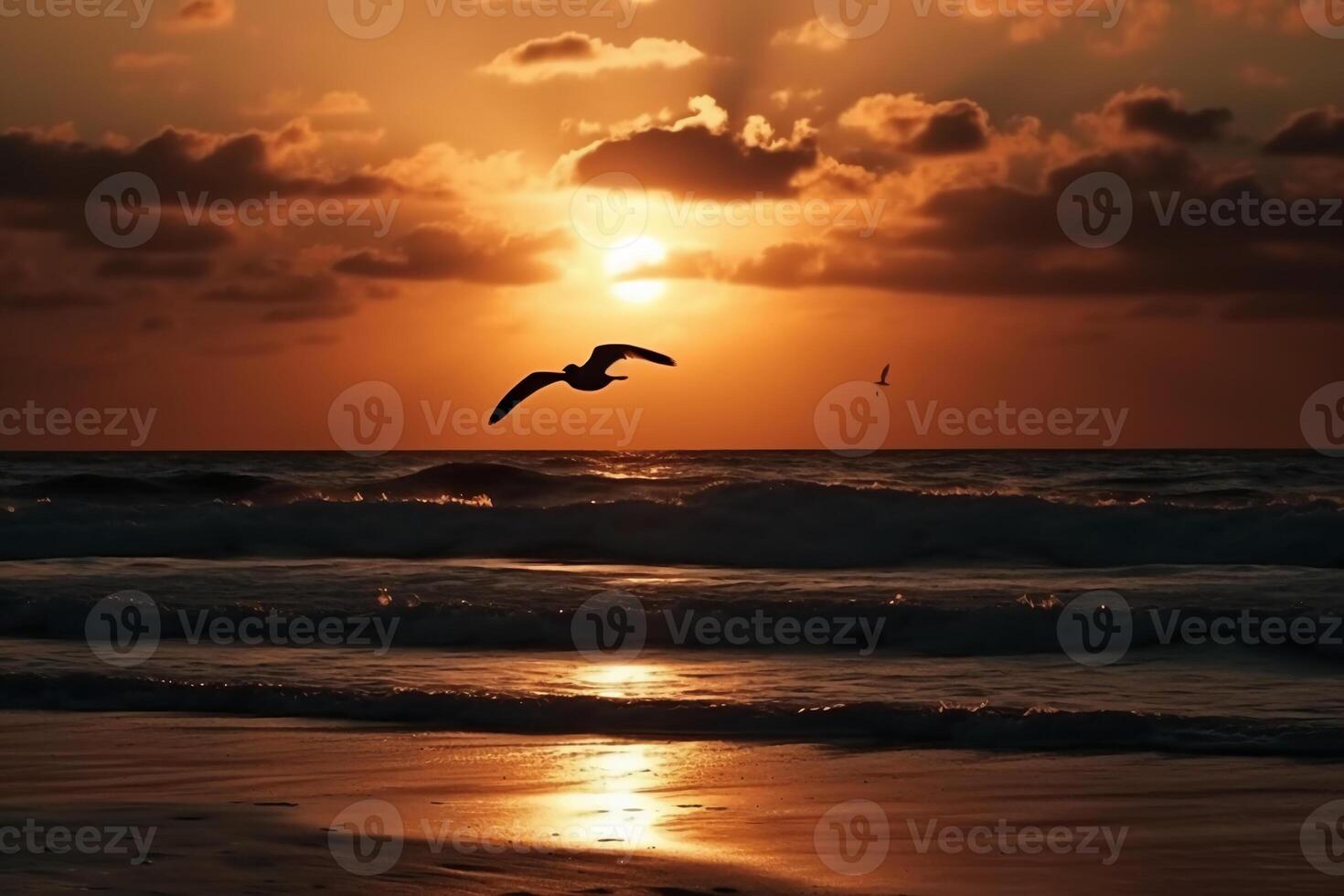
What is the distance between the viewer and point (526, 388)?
1276 centimetres

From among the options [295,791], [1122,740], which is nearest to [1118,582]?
[1122,740]

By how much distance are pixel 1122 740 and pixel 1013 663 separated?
3547 mm

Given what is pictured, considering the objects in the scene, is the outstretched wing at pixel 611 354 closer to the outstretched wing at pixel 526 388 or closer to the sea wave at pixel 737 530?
the outstretched wing at pixel 526 388

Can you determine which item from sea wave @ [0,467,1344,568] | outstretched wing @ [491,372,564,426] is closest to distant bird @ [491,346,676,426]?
outstretched wing @ [491,372,564,426]

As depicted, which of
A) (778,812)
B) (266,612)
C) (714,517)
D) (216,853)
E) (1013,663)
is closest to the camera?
(216,853)

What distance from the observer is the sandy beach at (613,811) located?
280 inches

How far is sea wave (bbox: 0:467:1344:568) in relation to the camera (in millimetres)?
26938

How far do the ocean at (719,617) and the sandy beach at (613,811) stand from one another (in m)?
0.79

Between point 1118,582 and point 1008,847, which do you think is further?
point 1118,582

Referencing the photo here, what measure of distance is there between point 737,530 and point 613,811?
2042 centimetres

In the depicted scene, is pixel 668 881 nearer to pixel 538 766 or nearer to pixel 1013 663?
pixel 538 766

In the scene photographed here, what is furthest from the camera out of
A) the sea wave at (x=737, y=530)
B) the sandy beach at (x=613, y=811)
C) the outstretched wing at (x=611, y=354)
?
the sea wave at (x=737, y=530)

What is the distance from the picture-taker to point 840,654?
47.5ft

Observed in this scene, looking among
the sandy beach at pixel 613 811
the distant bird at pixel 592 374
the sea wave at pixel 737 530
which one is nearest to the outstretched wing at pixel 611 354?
the distant bird at pixel 592 374
